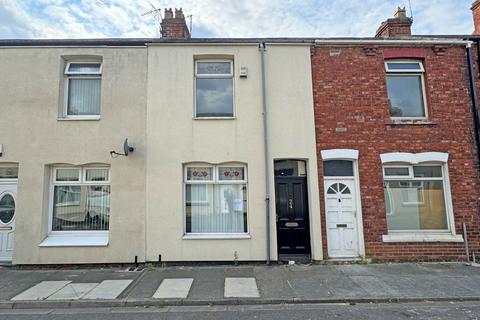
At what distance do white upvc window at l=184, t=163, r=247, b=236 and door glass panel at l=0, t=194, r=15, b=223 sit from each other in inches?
185

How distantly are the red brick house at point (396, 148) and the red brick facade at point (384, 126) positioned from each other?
27 millimetres

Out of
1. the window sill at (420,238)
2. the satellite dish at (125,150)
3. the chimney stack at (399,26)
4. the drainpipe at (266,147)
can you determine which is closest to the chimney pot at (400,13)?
the chimney stack at (399,26)

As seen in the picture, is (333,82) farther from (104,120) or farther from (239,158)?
(104,120)

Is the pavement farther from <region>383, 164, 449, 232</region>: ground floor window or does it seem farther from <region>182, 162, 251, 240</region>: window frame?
<region>383, 164, 449, 232</region>: ground floor window

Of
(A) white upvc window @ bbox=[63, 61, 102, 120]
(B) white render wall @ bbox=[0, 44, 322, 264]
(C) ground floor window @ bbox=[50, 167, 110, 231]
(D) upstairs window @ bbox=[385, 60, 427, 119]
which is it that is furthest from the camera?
(D) upstairs window @ bbox=[385, 60, 427, 119]

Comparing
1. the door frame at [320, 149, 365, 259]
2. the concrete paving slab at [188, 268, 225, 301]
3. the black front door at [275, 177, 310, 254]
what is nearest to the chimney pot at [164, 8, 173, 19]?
the black front door at [275, 177, 310, 254]

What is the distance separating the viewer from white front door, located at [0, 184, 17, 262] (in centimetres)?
809

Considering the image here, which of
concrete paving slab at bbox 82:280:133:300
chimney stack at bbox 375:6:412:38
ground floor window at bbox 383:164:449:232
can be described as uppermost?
chimney stack at bbox 375:6:412:38

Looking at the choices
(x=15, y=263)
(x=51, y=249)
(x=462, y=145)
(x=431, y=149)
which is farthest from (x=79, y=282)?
(x=462, y=145)

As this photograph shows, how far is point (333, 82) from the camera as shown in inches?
339

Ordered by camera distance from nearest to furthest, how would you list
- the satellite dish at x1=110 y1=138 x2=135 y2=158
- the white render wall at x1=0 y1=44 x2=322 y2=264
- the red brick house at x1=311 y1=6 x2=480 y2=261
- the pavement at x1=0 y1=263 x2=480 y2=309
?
the pavement at x1=0 y1=263 x2=480 y2=309 < the satellite dish at x1=110 y1=138 x2=135 y2=158 < the white render wall at x1=0 y1=44 x2=322 y2=264 < the red brick house at x1=311 y1=6 x2=480 y2=261

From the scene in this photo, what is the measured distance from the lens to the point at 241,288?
20.5 feet

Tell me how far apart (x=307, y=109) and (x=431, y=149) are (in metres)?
3.55

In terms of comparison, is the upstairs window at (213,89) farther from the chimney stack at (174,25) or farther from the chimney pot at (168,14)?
the chimney pot at (168,14)
